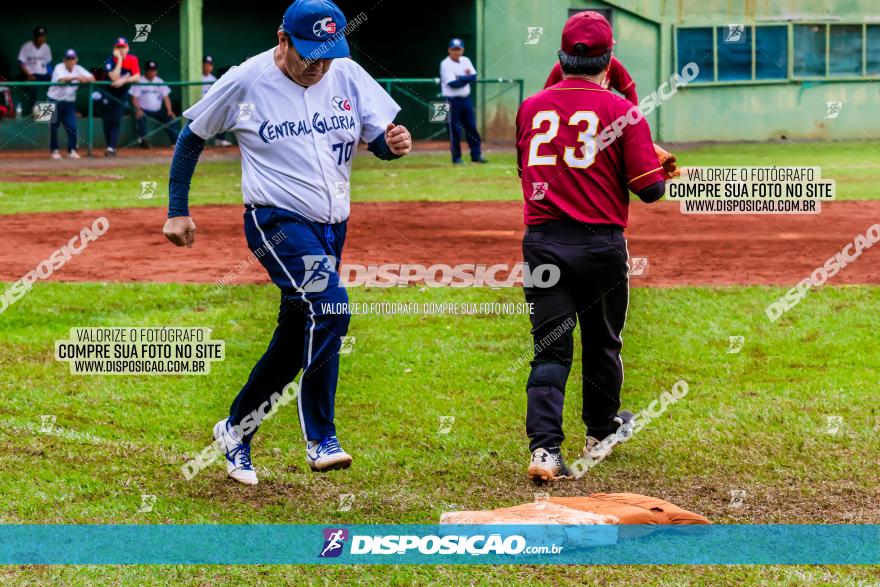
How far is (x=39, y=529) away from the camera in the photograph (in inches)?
229

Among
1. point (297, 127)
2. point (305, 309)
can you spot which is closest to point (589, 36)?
point (297, 127)

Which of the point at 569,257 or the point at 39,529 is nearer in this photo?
the point at 39,529

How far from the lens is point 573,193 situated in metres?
6.41

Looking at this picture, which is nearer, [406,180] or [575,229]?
[575,229]

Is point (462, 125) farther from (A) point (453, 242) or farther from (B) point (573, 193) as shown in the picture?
(B) point (573, 193)

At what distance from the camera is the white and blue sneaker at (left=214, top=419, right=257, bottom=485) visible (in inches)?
257

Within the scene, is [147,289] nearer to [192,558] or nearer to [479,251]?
[479,251]

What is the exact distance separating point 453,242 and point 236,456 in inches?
323

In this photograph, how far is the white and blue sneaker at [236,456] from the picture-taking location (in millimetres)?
6523

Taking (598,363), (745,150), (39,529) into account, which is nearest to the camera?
(39,529)

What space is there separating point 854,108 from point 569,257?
27.2m

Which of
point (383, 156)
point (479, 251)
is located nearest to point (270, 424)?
point (383, 156)

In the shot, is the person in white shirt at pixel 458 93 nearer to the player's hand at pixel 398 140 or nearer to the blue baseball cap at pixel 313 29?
the player's hand at pixel 398 140

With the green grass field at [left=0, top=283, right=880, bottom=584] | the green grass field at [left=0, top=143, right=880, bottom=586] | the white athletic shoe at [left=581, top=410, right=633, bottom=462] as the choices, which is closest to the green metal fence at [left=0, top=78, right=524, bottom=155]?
the green grass field at [left=0, top=143, right=880, bottom=586]
